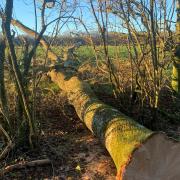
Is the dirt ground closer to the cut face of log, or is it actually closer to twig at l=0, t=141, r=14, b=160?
twig at l=0, t=141, r=14, b=160

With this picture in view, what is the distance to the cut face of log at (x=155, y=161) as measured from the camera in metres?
4.42

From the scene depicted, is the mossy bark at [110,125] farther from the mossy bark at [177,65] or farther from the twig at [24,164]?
the mossy bark at [177,65]

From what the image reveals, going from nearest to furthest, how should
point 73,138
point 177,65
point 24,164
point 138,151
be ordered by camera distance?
point 138,151 < point 24,164 < point 73,138 < point 177,65

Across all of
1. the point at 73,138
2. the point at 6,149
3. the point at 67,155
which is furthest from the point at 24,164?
the point at 73,138

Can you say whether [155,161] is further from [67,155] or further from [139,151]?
[67,155]

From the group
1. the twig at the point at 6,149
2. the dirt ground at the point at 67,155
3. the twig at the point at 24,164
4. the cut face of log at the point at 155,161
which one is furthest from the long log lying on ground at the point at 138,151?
the twig at the point at 6,149

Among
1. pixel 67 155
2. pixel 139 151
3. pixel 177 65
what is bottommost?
pixel 67 155

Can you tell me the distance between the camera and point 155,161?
4.52 meters

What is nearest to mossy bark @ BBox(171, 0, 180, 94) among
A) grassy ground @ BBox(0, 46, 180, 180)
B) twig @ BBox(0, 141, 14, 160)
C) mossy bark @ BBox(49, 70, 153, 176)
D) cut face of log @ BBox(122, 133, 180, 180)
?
grassy ground @ BBox(0, 46, 180, 180)

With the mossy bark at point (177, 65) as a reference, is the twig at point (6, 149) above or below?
below

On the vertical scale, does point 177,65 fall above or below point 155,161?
above

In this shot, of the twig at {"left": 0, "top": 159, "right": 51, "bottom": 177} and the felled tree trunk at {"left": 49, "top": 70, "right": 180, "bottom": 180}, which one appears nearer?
the felled tree trunk at {"left": 49, "top": 70, "right": 180, "bottom": 180}

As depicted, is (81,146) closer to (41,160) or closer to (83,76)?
(41,160)

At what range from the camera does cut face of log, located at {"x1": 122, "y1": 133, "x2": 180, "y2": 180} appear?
442cm
